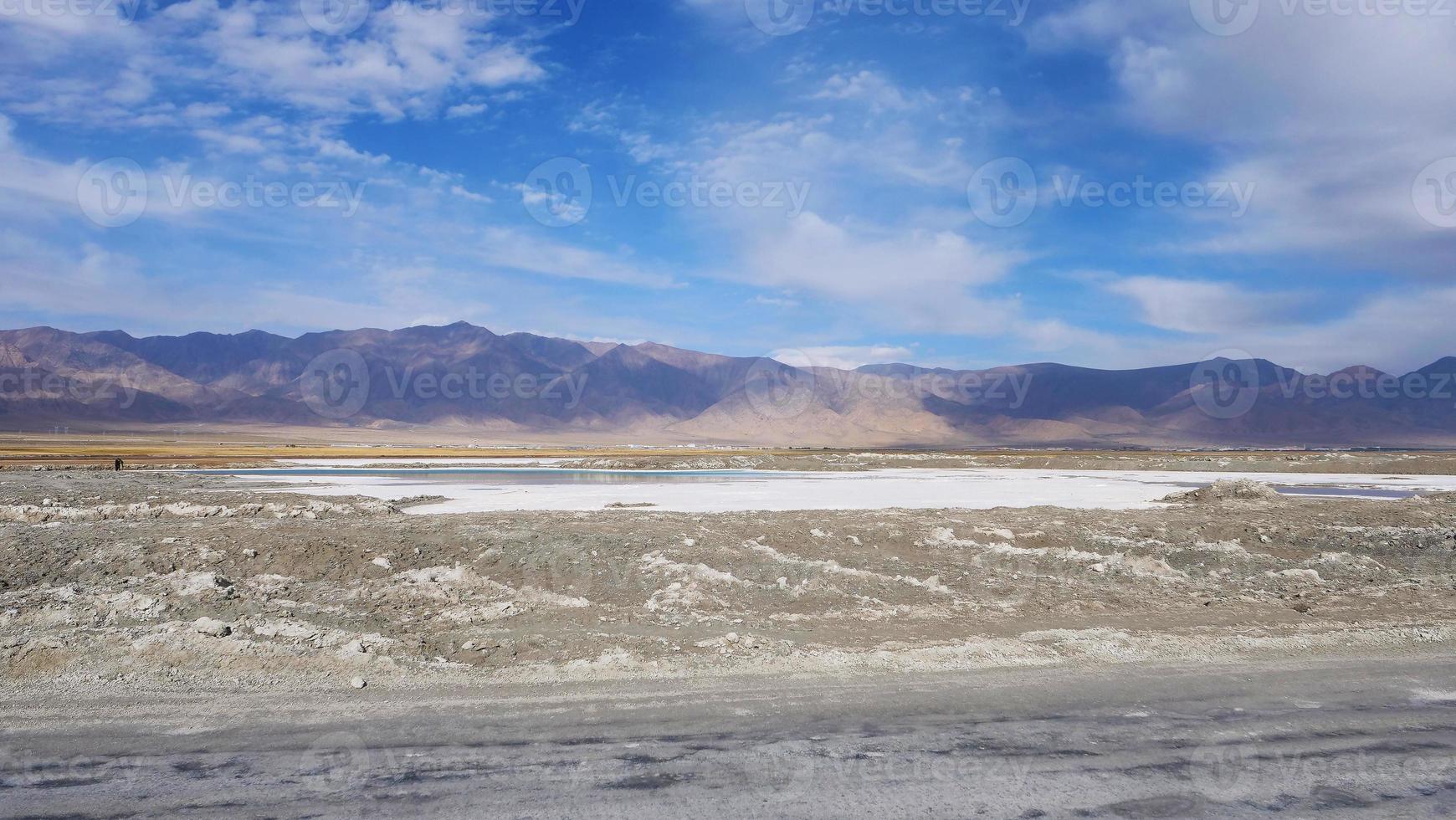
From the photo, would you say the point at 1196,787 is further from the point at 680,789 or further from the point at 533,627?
the point at 533,627

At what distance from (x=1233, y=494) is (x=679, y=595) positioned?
21135 millimetres

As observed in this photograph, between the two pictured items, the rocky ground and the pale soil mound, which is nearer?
the rocky ground

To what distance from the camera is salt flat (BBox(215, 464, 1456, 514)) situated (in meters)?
26.3

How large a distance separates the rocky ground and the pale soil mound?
5693mm

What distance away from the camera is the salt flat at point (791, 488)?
1034 inches

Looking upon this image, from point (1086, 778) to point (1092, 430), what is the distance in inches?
7779

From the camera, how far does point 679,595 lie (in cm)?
1178

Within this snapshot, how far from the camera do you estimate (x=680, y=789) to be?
5.37 m

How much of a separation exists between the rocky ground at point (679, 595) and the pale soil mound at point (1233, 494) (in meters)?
5.69

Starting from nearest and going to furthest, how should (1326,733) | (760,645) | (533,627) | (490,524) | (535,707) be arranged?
(1326,733)
(535,707)
(760,645)
(533,627)
(490,524)

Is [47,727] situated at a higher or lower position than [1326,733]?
lower

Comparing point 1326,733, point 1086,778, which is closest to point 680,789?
point 1086,778
